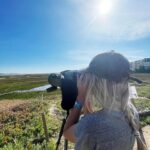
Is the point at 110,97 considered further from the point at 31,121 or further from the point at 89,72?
the point at 31,121

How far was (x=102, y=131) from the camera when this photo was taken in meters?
1.78

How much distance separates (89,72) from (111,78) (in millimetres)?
138

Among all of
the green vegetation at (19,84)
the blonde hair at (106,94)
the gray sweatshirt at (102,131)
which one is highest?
the blonde hair at (106,94)

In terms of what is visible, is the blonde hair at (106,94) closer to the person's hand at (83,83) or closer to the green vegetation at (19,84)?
the person's hand at (83,83)

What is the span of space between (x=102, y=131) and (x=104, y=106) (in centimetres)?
15

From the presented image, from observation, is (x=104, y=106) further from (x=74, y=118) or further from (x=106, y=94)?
(x=74, y=118)

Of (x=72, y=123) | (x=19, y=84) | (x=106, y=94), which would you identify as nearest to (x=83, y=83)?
(x=106, y=94)

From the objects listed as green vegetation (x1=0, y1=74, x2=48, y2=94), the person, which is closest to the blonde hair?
the person

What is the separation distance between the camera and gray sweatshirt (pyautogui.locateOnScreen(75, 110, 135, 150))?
5.76ft

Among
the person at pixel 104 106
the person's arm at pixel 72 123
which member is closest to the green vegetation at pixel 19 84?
the person's arm at pixel 72 123

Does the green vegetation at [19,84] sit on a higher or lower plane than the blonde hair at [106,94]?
lower

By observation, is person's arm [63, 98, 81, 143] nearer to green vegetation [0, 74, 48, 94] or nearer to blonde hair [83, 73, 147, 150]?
blonde hair [83, 73, 147, 150]

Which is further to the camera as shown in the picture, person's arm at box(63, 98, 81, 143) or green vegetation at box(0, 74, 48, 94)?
green vegetation at box(0, 74, 48, 94)

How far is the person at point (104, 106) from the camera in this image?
1765 mm
